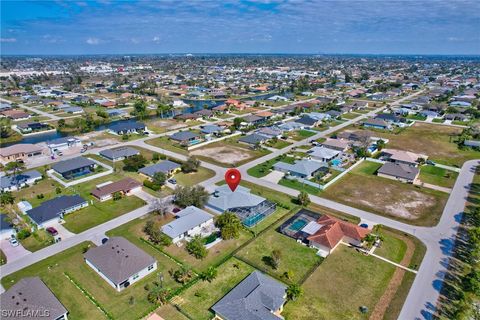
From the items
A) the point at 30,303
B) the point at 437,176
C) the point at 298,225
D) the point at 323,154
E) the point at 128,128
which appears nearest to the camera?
the point at 30,303

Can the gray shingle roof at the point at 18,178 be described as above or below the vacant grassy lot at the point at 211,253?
above

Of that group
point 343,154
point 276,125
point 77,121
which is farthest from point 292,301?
point 77,121

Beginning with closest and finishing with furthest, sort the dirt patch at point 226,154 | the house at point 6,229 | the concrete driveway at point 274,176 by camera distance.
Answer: the house at point 6,229 < the concrete driveway at point 274,176 < the dirt patch at point 226,154

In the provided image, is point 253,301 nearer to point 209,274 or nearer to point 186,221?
point 209,274

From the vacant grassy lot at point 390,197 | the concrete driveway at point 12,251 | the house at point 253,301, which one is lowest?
the vacant grassy lot at point 390,197

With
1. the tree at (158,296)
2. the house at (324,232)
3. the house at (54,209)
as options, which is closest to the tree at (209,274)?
the tree at (158,296)

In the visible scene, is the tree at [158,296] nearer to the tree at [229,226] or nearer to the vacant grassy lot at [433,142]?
A: the tree at [229,226]

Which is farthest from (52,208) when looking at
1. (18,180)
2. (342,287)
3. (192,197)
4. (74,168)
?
(342,287)

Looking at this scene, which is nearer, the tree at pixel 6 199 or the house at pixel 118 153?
the tree at pixel 6 199
